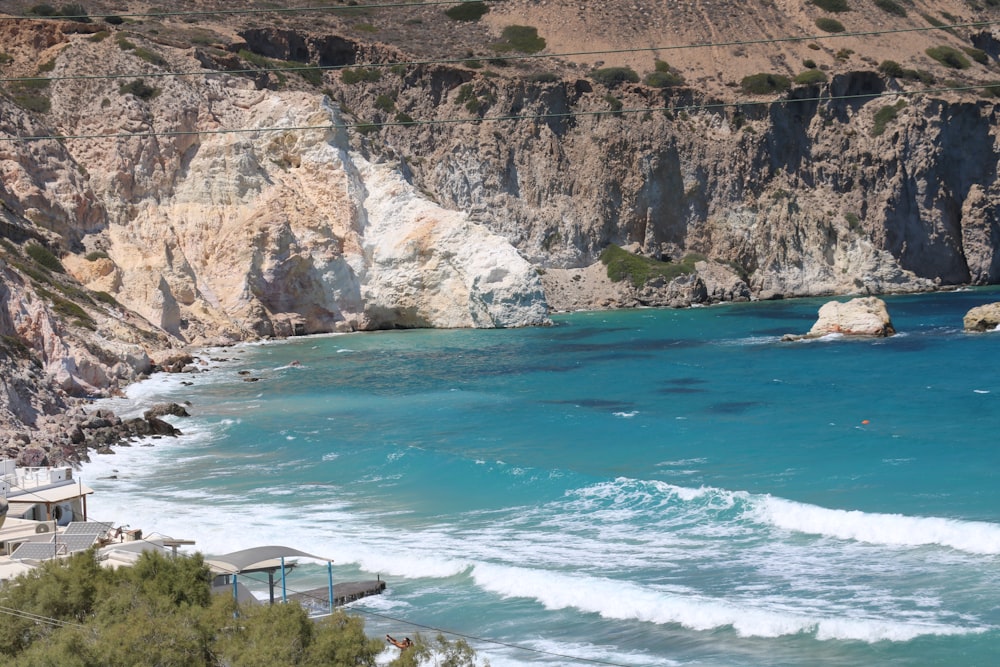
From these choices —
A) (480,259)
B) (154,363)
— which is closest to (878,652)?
(154,363)

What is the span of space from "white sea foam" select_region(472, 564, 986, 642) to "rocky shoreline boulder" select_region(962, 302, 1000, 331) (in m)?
45.9

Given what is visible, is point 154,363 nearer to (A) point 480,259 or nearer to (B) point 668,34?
(A) point 480,259

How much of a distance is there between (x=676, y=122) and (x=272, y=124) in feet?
122

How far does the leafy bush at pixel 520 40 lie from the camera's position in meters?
105

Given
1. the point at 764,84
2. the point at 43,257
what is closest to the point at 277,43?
the point at 764,84

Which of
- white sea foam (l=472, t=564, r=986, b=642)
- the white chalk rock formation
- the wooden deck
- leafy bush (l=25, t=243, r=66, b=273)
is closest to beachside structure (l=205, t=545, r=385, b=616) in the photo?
the wooden deck

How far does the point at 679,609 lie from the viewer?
57.7ft

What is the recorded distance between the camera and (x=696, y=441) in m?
32.3

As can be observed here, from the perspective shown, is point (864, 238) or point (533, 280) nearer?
point (533, 280)

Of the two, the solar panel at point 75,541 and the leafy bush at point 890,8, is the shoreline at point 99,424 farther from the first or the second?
the leafy bush at point 890,8

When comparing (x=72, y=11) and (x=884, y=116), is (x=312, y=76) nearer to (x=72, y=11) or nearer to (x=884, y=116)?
(x=72, y=11)

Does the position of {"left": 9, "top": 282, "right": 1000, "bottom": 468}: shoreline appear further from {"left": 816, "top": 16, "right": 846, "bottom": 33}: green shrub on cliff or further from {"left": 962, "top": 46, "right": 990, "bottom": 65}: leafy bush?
{"left": 962, "top": 46, "right": 990, "bottom": 65}: leafy bush

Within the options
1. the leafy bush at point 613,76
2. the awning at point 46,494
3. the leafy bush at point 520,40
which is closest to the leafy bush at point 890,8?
the leafy bush at point 613,76

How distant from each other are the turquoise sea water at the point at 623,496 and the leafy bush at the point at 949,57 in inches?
2544
